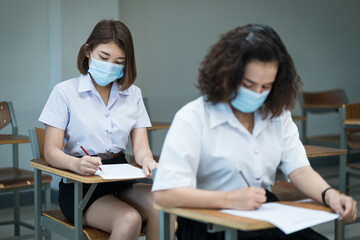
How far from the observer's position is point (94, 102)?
262cm

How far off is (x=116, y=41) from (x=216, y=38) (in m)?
2.36

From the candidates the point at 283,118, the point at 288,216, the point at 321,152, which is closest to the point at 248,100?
the point at 283,118

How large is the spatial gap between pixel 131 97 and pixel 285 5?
13.7 ft

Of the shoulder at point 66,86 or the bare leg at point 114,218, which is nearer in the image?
the bare leg at point 114,218

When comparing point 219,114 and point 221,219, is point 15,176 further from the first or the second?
point 221,219

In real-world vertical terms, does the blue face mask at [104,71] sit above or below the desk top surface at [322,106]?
above

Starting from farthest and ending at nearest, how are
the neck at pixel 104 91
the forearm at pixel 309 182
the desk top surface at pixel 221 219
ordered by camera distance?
the neck at pixel 104 91 → the forearm at pixel 309 182 → the desk top surface at pixel 221 219

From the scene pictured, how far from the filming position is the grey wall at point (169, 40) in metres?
4.66

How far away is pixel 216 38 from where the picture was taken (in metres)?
4.80

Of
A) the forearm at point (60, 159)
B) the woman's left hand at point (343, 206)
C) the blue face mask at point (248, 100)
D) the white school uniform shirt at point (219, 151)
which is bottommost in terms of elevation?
the forearm at point (60, 159)

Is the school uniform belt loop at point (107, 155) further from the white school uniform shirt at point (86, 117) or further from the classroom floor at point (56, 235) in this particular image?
the classroom floor at point (56, 235)

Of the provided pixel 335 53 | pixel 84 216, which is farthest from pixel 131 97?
pixel 335 53

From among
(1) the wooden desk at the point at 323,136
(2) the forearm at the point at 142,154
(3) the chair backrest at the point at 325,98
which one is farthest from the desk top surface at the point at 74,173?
(3) the chair backrest at the point at 325,98

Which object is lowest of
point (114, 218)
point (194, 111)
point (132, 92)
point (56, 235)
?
point (56, 235)
